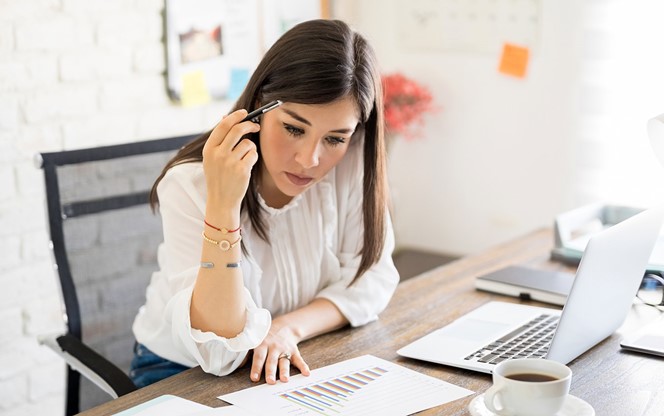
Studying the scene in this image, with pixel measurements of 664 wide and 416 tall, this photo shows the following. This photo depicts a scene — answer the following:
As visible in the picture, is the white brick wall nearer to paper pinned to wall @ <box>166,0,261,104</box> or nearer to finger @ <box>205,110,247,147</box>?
paper pinned to wall @ <box>166,0,261,104</box>

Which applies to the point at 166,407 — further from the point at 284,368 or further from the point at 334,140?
the point at 334,140

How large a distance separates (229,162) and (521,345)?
0.56m

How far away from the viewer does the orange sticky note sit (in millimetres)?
2896

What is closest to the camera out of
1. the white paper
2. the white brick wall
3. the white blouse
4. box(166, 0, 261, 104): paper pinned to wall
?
the white paper

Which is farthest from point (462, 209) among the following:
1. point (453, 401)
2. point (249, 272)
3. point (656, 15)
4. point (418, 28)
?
point (453, 401)

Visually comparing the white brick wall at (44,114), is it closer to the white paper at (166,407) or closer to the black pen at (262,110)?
the black pen at (262,110)

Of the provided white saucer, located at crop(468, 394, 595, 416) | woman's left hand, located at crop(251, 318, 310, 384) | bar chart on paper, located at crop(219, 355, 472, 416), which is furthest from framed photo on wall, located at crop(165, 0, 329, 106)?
white saucer, located at crop(468, 394, 595, 416)

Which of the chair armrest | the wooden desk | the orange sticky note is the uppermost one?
the orange sticky note

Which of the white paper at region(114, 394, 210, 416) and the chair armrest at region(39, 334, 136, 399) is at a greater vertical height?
the white paper at region(114, 394, 210, 416)

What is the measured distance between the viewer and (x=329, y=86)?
1.49 meters

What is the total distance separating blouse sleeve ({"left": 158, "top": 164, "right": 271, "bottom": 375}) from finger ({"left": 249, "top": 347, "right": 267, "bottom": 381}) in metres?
0.01

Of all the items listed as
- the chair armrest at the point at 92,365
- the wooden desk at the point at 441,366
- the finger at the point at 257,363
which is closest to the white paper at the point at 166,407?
the wooden desk at the point at 441,366

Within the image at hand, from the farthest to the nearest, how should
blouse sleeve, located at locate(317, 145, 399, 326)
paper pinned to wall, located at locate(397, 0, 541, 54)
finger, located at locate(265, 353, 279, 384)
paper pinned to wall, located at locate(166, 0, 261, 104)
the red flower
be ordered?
the red flower
paper pinned to wall, located at locate(397, 0, 541, 54)
paper pinned to wall, located at locate(166, 0, 261, 104)
blouse sleeve, located at locate(317, 145, 399, 326)
finger, located at locate(265, 353, 279, 384)

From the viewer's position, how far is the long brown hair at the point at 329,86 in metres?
1.49
